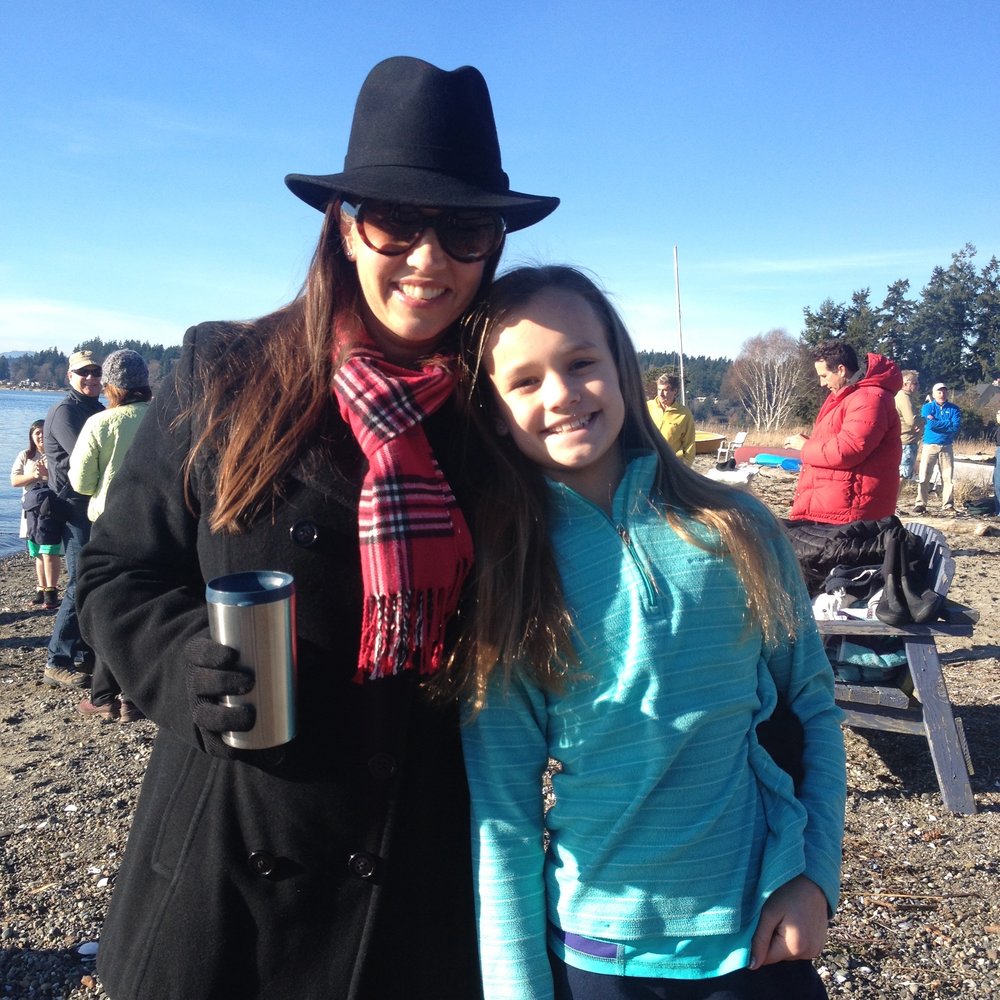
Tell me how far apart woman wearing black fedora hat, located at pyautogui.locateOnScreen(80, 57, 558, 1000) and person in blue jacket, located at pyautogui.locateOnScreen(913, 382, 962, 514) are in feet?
44.6

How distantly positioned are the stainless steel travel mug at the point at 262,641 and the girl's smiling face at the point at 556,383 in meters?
0.57

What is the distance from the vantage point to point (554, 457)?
1654 millimetres

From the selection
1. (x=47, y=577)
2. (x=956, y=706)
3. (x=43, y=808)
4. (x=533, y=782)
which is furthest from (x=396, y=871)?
(x=47, y=577)

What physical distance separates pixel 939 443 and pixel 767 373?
5098 centimetres

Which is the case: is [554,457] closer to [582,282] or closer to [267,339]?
[582,282]

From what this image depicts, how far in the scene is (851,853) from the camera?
4.02 m

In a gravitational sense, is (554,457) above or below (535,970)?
above

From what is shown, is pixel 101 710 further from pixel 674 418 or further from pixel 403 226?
pixel 674 418

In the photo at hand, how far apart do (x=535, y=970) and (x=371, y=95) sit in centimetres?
168

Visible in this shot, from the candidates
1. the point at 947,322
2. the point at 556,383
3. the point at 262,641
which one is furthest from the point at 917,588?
the point at 947,322

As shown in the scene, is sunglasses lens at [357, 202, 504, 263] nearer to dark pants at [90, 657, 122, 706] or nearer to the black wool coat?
the black wool coat

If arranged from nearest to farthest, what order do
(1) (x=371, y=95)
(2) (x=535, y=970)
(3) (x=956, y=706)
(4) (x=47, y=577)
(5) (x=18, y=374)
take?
(2) (x=535, y=970)
(1) (x=371, y=95)
(3) (x=956, y=706)
(4) (x=47, y=577)
(5) (x=18, y=374)

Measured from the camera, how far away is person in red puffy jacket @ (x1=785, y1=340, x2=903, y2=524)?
19.2 ft

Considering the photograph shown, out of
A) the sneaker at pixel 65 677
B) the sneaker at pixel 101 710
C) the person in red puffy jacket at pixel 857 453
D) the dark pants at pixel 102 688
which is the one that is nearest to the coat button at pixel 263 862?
the dark pants at pixel 102 688
